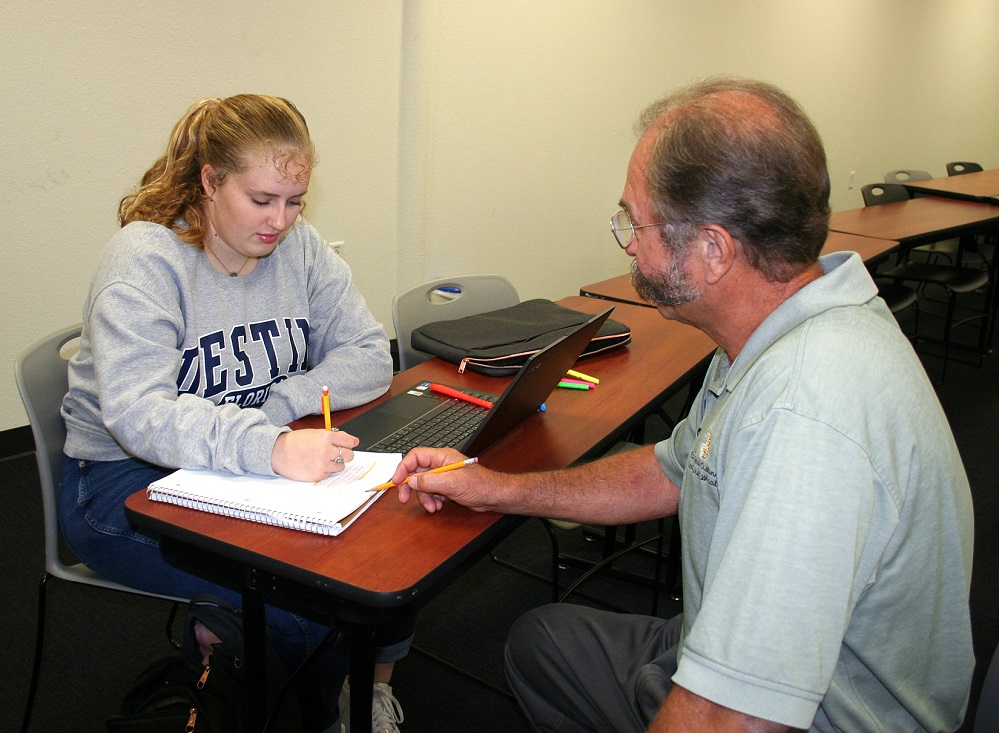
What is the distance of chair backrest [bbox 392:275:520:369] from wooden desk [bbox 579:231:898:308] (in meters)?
0.33

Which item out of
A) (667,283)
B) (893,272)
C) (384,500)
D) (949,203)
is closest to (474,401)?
(384,500)

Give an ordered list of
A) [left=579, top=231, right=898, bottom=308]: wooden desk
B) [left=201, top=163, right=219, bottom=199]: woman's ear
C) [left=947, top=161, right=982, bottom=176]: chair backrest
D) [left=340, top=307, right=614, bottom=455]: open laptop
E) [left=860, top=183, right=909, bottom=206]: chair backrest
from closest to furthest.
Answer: [left=340, top=307, right=614, bottom=455]: open laptop < [left=201, top=163, right=219, bottom=199]: woman's ear < [left=579, top=231, right=898, bottom=308]: wooden desk < [left=860, top=183, right=909, bottom=206]: chair backrest < [left=947, top=161, right=982, bottom=176]: chair backrest

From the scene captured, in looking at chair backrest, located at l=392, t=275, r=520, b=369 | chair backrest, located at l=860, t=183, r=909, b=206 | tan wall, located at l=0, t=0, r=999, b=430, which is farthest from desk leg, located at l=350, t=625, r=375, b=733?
chair backrest, located at l=860, t=183, r=909, b=206

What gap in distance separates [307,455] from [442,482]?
0.70 feet

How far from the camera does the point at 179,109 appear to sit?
305 centimetres

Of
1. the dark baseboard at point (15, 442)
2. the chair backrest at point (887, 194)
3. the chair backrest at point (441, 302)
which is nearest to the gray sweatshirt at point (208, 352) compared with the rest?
the chair backrest at point (441, 302)

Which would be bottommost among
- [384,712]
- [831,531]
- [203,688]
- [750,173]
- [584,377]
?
[384,712]

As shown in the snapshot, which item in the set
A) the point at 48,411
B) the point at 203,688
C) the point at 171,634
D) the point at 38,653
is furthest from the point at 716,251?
the point at 171,634

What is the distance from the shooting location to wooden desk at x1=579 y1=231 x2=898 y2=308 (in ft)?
8.72

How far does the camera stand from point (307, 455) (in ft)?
4.16

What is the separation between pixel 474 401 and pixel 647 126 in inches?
26.6

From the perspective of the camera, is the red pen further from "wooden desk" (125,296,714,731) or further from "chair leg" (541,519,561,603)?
"chair leg" (541,519,561,603)

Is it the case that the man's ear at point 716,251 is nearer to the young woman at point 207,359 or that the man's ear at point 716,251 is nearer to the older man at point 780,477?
the older man at point 780,477

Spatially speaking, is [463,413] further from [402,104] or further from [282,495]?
[402,104]
